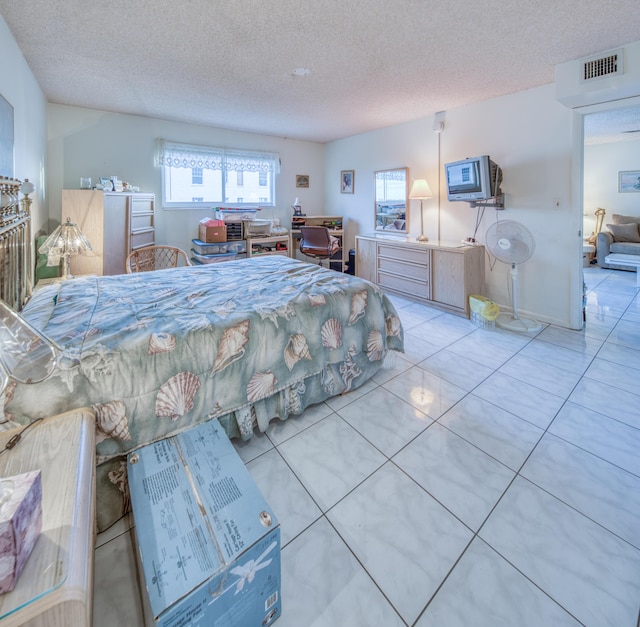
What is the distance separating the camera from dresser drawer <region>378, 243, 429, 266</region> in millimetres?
3936

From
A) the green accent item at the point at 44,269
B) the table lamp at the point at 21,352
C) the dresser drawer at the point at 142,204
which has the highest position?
the dresser drawer at the point at 142,204

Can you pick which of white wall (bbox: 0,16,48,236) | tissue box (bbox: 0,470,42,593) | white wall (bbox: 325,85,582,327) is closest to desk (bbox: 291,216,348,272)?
white wall (bbox: 325,85,582,327)

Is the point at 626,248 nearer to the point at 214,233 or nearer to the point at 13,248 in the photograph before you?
the point at 214,233

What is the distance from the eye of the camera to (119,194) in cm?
345

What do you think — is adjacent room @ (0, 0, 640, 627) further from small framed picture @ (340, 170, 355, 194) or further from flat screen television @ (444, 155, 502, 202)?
small framed picture @ (340, 170, 355, 194)

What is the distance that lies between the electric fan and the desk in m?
2.66

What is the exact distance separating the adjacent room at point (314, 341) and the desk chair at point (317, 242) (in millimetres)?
83

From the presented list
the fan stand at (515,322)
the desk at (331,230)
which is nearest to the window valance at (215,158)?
the desk at (331,230)

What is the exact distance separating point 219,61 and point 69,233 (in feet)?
6.02

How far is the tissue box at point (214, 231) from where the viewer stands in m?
4.46

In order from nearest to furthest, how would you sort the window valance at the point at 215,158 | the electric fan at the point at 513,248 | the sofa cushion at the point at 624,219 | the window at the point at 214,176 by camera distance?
the electric fan at the point at 513,248, the window valance at the point at 215,158, the window at the point at 214,176, the sofa cushion at the point at 624,219

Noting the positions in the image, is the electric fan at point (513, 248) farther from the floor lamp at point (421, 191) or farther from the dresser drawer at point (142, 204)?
the dresser drawer at point (142, 204)

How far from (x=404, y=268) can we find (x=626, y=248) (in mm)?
4198

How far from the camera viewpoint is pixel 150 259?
12.6 ft
